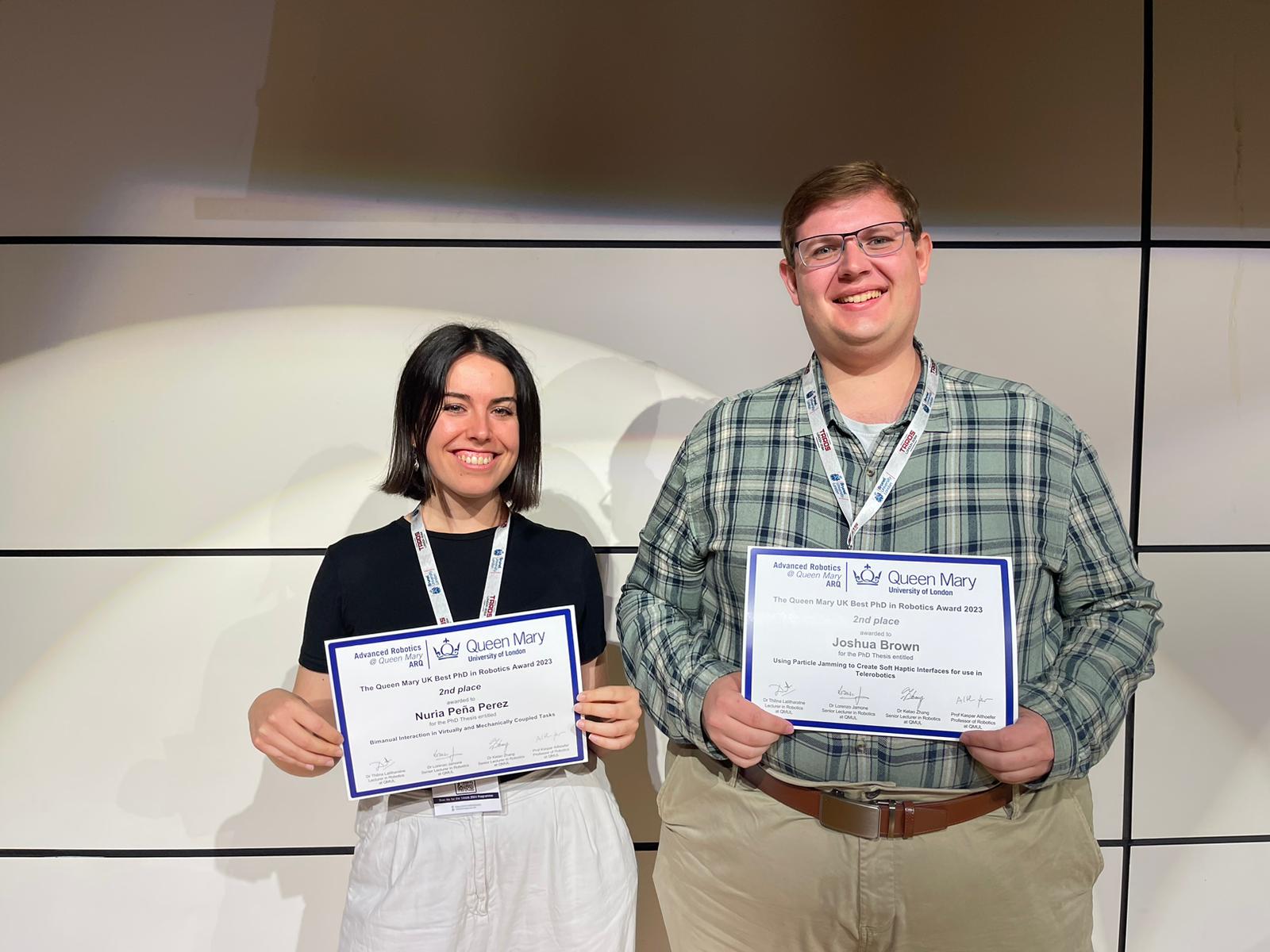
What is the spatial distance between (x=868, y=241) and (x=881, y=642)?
61cm

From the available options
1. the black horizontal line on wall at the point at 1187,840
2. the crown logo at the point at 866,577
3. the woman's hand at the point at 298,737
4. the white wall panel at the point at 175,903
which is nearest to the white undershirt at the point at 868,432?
the crown logo at the point at 866,577

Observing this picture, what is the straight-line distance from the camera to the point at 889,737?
1.18m

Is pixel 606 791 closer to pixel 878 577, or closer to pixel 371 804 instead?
pixel 371 804

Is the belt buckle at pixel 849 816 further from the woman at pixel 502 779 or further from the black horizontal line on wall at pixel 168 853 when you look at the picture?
the black horizontal line on wall at pixel 168 853

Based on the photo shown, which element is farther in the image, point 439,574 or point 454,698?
point 439,574

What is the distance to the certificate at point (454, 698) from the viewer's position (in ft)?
3.97

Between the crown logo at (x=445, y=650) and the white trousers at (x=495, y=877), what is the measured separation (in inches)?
11.0

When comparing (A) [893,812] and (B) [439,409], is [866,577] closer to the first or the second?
(A) [893,812]

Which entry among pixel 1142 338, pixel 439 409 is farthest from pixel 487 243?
pixel 1142 338

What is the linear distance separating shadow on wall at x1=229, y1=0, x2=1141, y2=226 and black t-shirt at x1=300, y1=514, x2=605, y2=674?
0.93 metres

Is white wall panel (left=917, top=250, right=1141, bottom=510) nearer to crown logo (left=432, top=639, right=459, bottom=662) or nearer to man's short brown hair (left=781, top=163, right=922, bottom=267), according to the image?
man's short brown hair (left=781, top=163, right=922, bottom=267)

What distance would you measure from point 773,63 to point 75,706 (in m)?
2.35
